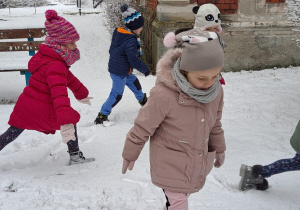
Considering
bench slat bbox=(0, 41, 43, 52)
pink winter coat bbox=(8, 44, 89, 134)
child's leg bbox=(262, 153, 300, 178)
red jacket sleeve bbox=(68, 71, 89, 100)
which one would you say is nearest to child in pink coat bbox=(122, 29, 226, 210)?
child's leg bbox=(262, 153, 300, 178)

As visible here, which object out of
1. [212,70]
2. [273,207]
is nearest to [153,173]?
[212,70]

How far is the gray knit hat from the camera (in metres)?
1.91

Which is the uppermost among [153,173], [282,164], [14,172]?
[153,173]

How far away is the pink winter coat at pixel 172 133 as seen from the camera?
204 cm

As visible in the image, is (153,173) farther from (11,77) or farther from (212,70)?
(11,77)

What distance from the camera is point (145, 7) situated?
9477 mm

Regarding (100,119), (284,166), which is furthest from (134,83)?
(284,166)

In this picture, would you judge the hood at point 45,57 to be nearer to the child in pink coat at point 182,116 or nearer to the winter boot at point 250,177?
the child in pink coat at point 182,116

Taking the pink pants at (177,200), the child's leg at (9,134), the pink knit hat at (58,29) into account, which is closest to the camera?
the pink pants at (177,200)

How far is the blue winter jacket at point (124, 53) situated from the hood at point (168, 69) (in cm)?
244

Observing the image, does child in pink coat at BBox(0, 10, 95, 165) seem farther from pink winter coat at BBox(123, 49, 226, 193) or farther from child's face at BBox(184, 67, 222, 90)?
child's face at BBox(184, 67, 222, 90)

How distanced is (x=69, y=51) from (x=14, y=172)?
129 cm

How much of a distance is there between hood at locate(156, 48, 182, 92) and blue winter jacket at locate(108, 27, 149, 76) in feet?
7.99

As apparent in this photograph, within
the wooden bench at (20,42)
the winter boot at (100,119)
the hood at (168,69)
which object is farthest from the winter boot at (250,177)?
the wooden bench at (20,42)
